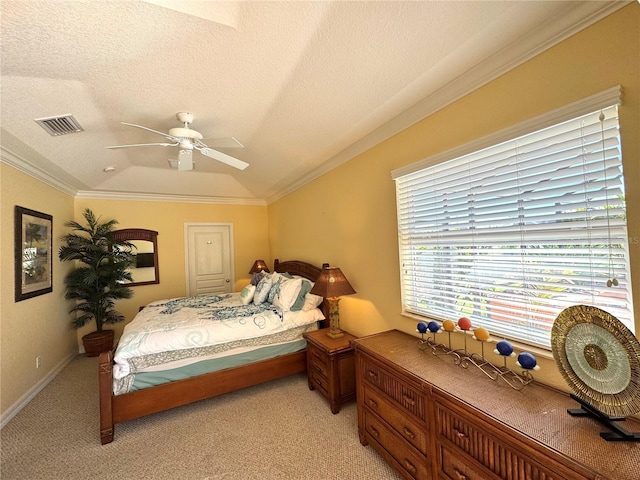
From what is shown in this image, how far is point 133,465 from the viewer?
1930 millimetres

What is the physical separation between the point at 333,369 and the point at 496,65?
254 cm

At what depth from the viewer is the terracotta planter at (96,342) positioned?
396cm

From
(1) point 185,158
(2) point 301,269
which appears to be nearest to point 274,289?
(2) point 301,269

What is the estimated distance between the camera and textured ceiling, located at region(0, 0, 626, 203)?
4.69 ft

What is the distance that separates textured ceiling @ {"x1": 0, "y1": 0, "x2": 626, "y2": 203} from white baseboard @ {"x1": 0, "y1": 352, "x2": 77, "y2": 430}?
2.44 metres

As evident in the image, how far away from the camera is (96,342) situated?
398 cm

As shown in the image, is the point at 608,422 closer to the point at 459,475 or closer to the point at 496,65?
the point at 459,475

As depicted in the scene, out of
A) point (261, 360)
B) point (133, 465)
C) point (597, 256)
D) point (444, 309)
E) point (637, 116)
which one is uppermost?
point (637, 116)

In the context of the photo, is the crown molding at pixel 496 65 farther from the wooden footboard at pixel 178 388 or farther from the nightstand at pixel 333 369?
the wooden footboard at pixel 178 388

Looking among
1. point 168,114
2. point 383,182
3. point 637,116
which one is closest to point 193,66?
point 168,114

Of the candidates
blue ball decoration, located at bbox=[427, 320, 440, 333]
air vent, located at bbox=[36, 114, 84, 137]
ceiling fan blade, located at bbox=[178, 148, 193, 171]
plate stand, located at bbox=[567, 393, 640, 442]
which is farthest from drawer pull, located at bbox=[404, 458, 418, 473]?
air vent, located at bbox=[36, 114, 84, 137]

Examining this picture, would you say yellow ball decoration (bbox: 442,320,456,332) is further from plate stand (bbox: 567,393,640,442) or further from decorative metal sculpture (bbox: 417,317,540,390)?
plate stand (bbox: 567,393,640,442)

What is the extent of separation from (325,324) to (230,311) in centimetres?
113

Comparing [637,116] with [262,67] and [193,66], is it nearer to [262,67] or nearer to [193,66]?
[262,67]
